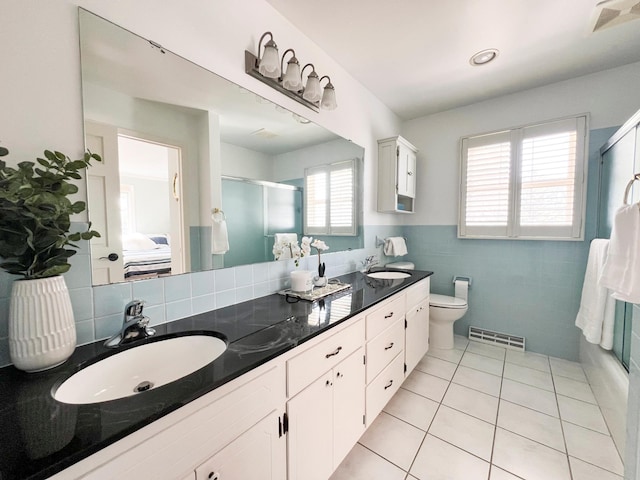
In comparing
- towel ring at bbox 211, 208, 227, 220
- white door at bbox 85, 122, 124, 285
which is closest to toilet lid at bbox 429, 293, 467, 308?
towel ring at bbox 211, 208, 227, 220

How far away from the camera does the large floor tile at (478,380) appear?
1956mm

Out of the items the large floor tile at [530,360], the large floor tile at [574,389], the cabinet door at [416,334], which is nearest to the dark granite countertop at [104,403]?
the cabinet door at [416,334]

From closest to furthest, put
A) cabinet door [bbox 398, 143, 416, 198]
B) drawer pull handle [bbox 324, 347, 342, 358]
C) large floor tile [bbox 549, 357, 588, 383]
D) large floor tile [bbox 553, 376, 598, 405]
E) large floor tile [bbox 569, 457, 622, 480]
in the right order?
drawer pull handle [bbox 324, 347, 342, 358] < large floor tile [bbox 569, 457, 622, 480] < large floor tile [bbox 553, 376, 598, 405] < large floor tile [bbox 549, 357, 588, 383] < cabinet door [bbox 398, 143, 416, 198]

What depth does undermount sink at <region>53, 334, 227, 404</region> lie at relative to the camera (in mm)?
750

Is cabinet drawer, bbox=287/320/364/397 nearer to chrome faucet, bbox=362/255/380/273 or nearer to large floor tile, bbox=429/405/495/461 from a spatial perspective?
large floor tile, bbox=429/405/495/461

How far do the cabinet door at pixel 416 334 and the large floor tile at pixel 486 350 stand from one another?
0.70m

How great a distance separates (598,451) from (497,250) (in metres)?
1.63

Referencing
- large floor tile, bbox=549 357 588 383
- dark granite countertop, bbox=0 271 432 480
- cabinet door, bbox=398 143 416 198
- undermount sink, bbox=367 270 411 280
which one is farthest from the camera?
cabinet door, bbox=398 143 416 198

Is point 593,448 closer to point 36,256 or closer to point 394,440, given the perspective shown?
point 394,440

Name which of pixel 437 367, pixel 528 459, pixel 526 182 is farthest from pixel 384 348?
pixel 526 182

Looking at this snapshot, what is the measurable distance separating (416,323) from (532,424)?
2.88ft

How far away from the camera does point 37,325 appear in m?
0.72

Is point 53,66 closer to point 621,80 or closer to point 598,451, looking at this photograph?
point 598,451

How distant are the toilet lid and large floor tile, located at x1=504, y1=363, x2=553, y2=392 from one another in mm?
612
